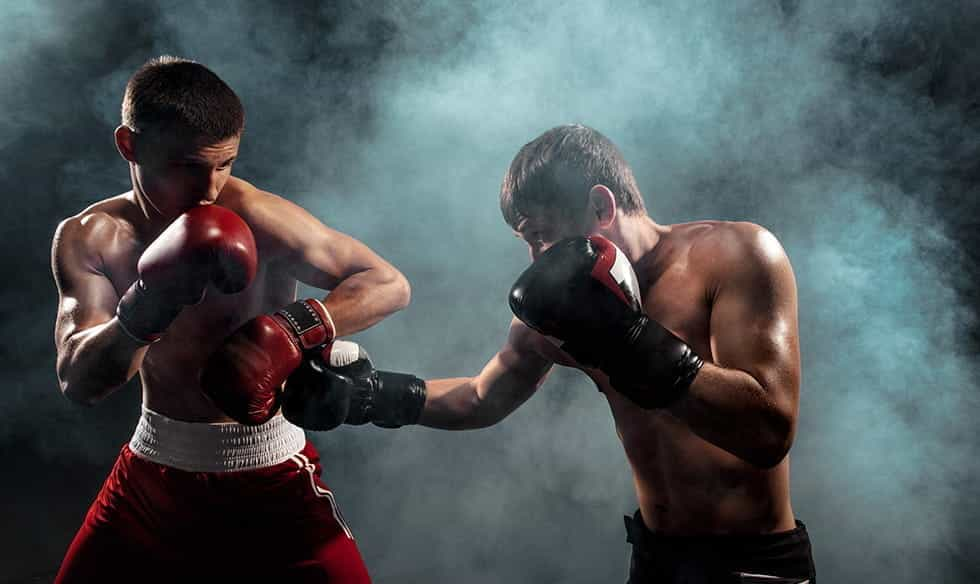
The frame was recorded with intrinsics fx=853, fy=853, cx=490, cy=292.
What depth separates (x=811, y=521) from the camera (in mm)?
3482

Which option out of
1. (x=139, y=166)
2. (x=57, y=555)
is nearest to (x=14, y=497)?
(x=57, y=555)

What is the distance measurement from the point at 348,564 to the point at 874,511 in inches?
95.4

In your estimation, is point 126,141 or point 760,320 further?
point 126,141

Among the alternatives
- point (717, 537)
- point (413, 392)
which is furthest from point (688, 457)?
point (413, 392)

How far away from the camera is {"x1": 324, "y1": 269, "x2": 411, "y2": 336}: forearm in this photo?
2006mm

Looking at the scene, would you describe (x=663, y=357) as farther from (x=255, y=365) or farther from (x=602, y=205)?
(x=255, y=365)

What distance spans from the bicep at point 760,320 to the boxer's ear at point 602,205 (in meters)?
0.30

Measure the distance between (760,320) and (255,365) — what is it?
1.03 metres

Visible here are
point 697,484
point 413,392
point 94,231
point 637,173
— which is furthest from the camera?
point 637,173

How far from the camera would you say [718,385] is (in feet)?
5.24

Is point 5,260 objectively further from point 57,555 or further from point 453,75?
point 453,75

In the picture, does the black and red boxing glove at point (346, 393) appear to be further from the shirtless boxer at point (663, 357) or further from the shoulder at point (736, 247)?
the shoulder at point (736, 247)

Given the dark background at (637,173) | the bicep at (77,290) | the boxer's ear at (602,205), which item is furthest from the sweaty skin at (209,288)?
the dark background at (637,173)

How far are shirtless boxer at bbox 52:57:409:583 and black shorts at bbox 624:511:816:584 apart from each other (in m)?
0.72
